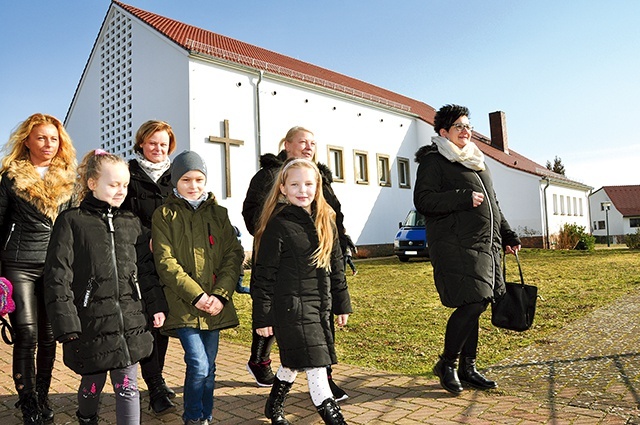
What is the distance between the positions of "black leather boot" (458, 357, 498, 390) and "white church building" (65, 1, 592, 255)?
557 inches

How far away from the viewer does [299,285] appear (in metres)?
3.24

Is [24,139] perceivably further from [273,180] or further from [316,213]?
[316,213]

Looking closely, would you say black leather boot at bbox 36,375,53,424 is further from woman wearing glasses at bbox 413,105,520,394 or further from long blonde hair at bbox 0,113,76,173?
woman wearing glasses at bbox 413,105,520,394

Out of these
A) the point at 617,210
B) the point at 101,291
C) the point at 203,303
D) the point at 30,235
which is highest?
the point at 617,210

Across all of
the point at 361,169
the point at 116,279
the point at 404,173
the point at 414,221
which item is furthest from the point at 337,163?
the point at 116,279

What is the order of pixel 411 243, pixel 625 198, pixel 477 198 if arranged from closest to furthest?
1. pixel 477 198
2. pixel 411 243
3. pixel 625 198

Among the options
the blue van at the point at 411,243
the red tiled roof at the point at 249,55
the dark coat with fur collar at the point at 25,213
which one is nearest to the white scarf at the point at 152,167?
the dark coat with fur collar at the point at 25,213

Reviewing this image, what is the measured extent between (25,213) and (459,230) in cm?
310

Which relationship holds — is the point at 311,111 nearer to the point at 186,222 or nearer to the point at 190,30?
the point at 190,30

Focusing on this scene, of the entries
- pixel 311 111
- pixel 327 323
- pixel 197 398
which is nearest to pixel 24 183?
pixel 197 398

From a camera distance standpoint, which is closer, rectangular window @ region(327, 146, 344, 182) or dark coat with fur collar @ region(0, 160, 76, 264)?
dark coat with fur collar @ region(0, 160, 76, 264)

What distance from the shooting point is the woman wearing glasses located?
3.95m

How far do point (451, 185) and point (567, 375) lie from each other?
1853mm

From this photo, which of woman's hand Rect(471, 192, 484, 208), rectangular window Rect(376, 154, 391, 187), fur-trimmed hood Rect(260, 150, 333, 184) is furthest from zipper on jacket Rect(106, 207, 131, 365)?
rectangular window Rect(376, 154, 391, 187)
